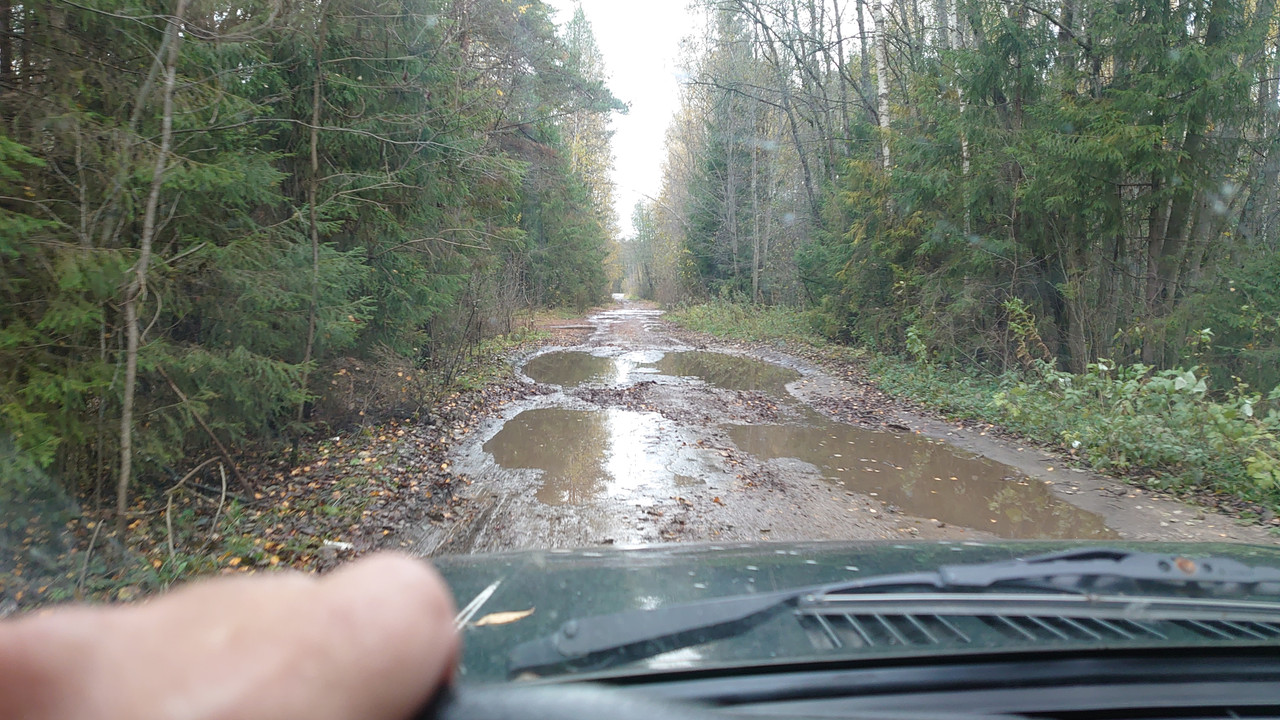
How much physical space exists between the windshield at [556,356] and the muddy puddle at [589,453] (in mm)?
63

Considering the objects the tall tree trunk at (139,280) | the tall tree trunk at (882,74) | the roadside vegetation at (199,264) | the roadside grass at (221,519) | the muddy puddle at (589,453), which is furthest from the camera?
the tall tree trunk at (882,74)

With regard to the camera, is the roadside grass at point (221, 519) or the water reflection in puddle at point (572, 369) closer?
the roadside grass at point (221, 519)

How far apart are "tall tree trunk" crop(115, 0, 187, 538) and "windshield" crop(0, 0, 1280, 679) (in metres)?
0.05

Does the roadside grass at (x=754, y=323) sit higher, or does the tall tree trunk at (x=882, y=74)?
the tall tree trunk at (x=882, y=74)

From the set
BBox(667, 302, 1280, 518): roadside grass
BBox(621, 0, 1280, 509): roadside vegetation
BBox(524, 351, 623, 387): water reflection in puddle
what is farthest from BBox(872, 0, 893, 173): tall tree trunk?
BBox(524, 351, 623, 387): water reflection in puddle

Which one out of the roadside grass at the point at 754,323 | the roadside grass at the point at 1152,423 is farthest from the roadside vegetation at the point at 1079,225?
the roadside grass at the point at 754,323

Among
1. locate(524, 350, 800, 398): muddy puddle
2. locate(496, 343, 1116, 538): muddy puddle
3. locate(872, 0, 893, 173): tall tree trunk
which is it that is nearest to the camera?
locate(496, 343, 1116, 538): muddy puddle

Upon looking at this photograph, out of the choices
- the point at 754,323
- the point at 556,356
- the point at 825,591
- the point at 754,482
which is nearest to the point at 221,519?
the point at 754,482

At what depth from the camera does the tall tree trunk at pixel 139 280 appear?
193 inches

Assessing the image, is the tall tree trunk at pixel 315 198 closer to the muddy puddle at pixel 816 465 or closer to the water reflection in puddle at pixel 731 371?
the muddy puddle at pixel 816 465

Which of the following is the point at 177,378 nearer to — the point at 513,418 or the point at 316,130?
the point at 316,130

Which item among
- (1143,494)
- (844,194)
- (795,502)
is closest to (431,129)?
(795,502)

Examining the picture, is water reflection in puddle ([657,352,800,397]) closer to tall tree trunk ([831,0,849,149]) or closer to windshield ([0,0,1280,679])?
windshield ([0,0,1280,679])

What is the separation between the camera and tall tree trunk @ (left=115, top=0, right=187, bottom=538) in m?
4.90
